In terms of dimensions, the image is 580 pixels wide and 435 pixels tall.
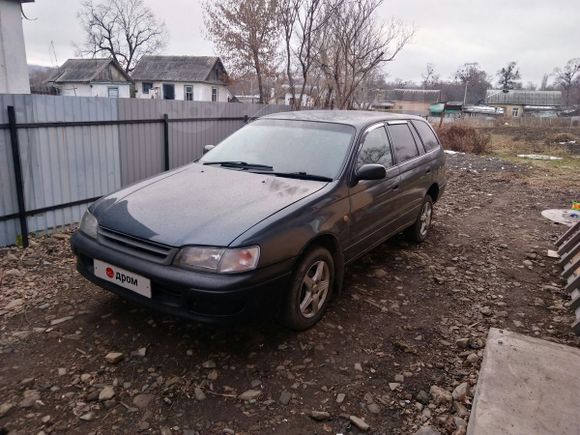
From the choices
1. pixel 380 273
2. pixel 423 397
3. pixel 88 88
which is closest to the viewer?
pixel 423 397

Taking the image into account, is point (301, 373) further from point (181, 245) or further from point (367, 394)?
point (181, 245)

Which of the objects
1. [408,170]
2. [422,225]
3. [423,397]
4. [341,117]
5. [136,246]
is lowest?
[423,397]

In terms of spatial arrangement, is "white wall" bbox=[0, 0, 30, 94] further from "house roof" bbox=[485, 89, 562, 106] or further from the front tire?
"house roof" bbox=[485, 89, 562, 106]

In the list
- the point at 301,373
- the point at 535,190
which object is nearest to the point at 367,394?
the point at 301,373

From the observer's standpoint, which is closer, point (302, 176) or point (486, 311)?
point (302, 176)

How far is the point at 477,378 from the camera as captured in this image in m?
2.78

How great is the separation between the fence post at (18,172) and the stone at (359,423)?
13.8 ft

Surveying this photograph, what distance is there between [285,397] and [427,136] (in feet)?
13.3

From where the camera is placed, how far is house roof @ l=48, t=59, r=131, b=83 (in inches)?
1410

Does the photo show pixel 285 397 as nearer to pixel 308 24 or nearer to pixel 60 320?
pixel 60 320

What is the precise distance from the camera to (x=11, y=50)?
10305 mm

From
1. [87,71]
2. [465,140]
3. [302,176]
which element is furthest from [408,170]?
[87,71]

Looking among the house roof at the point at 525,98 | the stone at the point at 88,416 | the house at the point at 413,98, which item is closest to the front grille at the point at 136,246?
the stone at the point at 88,416

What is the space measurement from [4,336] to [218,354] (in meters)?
1.60
